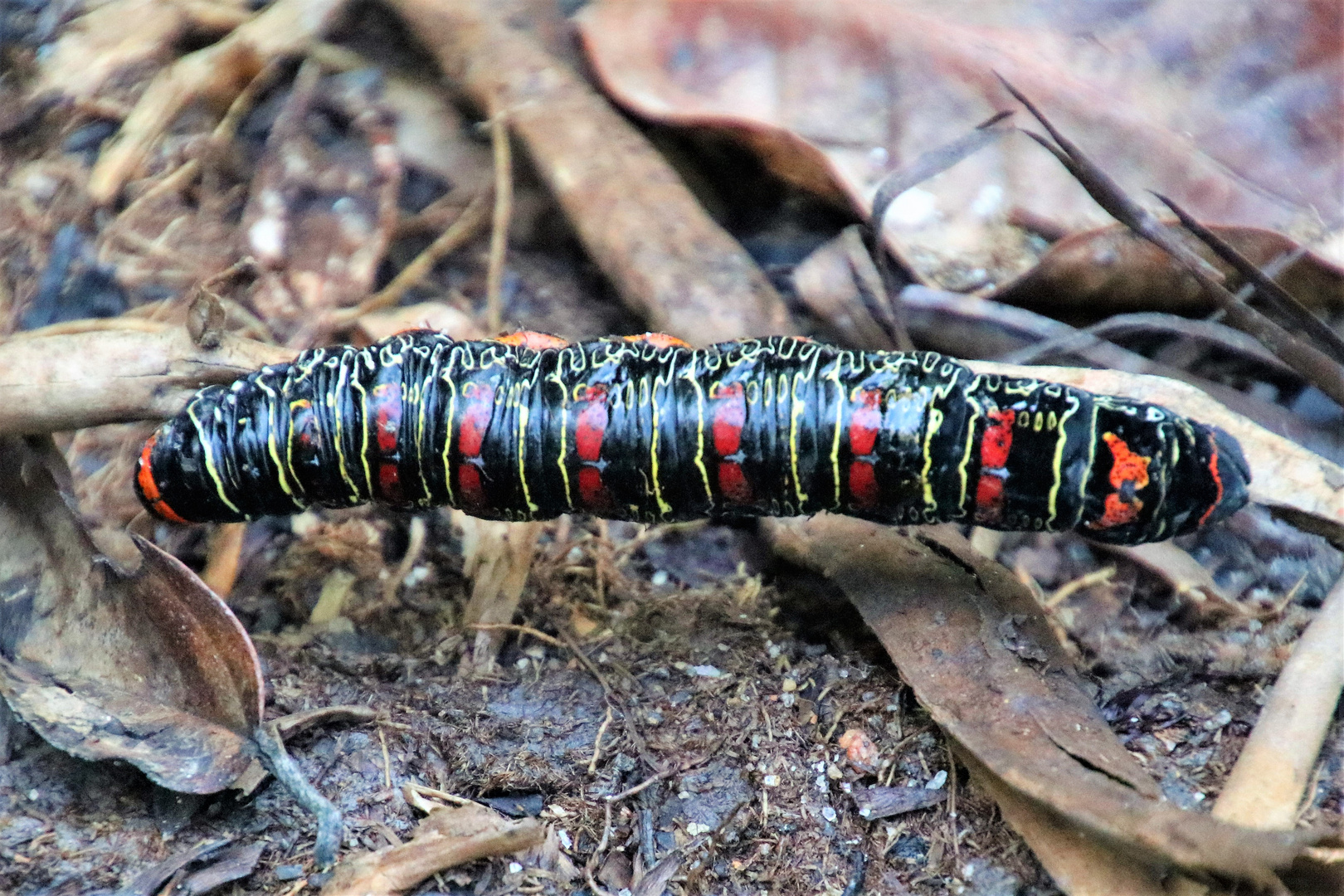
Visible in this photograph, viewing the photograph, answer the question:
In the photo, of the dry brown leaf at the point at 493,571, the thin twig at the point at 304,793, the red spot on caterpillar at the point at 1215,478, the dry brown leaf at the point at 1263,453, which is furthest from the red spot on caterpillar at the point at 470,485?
the red spot on caterpillar at the point at 1215,478

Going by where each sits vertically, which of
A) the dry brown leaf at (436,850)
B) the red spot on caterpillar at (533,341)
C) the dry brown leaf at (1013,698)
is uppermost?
the red spot on caterpillar at (533,341)

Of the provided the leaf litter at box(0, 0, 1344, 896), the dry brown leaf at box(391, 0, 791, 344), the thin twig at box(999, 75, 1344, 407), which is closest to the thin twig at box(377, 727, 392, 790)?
the leaf litter at box(0, 0, 1344, 896)

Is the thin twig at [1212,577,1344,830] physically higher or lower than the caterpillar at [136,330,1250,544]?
lower

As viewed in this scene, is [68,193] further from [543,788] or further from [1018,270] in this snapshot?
[1018,270]

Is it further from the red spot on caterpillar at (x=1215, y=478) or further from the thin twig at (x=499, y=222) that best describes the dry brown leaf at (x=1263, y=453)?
the thin twig at (x=499, y=222)

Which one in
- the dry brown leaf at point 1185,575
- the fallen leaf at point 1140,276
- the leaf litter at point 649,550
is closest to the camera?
the leaf litter at point 649,550

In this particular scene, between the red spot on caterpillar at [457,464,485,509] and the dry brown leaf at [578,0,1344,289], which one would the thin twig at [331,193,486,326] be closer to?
the dry brown leaf at [578,0,1344,289]
